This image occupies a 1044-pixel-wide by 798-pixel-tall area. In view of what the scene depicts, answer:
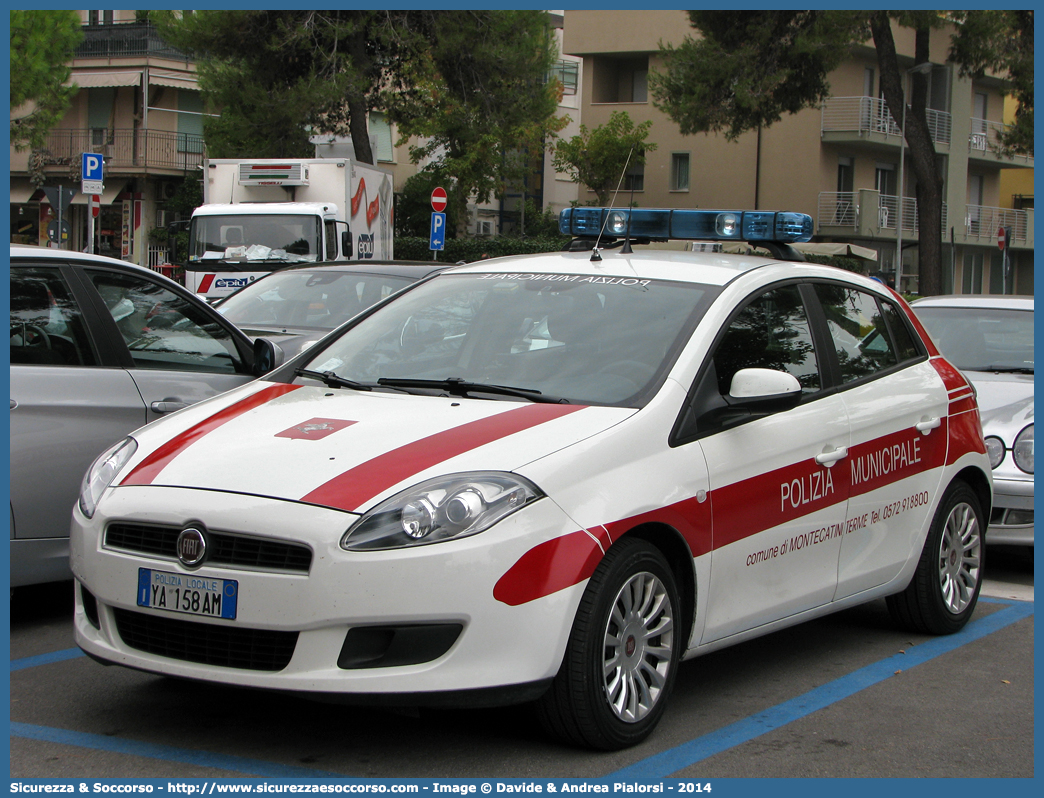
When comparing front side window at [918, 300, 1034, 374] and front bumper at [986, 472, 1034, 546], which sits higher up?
front side window at [918, 300, 1034, 374]

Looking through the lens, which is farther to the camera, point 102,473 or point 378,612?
point 102,473

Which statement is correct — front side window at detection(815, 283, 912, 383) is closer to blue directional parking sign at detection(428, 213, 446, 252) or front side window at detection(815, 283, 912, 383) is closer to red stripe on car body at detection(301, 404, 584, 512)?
red stripe on car body at detection(301, 404, 584, 512)

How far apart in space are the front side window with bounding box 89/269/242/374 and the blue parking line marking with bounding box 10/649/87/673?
1.42 m

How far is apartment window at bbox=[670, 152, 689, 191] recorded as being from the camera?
155ft

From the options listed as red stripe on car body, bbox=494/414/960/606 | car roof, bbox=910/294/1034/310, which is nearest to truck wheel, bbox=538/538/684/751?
red stripe on car body, bbox=494/414/960/606

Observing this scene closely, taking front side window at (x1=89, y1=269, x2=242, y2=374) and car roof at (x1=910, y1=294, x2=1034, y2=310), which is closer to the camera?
front side window at (x1=89, y1=269, x2=242, y2=374)

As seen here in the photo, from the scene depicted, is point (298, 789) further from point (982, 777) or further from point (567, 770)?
point (982, 777)

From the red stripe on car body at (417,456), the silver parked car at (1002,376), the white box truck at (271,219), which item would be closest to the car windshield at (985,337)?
the silver parked car at (1002,376)

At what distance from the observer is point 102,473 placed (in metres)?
4.39

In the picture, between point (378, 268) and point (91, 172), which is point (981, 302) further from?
point (91, 172)

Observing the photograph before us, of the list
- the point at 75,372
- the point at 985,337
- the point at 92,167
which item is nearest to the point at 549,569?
the point at 75,372

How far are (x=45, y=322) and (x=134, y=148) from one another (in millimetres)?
42334

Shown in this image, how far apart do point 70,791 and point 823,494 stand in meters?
2.82

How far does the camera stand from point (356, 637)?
3.70m
